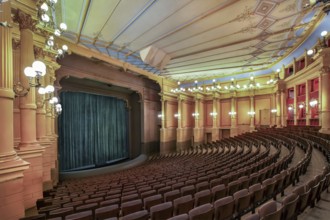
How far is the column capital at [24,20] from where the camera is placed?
14.0 feet

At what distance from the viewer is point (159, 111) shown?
1773 cm

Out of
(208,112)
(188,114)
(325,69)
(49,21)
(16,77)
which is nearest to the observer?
(16,77)

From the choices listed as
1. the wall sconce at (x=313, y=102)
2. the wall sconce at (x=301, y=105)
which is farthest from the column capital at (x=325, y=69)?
the wall sconce at (x=301, y=105)

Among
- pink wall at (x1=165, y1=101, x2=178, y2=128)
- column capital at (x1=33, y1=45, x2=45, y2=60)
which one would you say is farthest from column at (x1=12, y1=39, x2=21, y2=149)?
pink wall at (x1=165, y1=101, x2=178, y2=128)

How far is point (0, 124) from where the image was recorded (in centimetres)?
312

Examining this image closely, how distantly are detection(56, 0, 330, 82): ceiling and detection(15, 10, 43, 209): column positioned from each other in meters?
1.97

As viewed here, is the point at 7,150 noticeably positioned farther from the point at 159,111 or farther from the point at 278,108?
the point at 278,108

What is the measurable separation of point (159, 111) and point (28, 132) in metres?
13.3

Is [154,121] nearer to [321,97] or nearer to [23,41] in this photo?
[321,97]

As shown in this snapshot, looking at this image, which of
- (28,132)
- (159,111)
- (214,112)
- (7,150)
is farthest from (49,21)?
(214,112)

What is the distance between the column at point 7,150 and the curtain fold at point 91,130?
32.3 ft

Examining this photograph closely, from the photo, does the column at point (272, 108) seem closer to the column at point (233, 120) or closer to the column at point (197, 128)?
the column at point (233, 120)

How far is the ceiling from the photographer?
6.23 m

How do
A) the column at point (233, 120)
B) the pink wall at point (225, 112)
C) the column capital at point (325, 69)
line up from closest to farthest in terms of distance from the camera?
the column capital at point (325, 69)
the column at point (233, 120)
the pink wall at point (225, 112)
